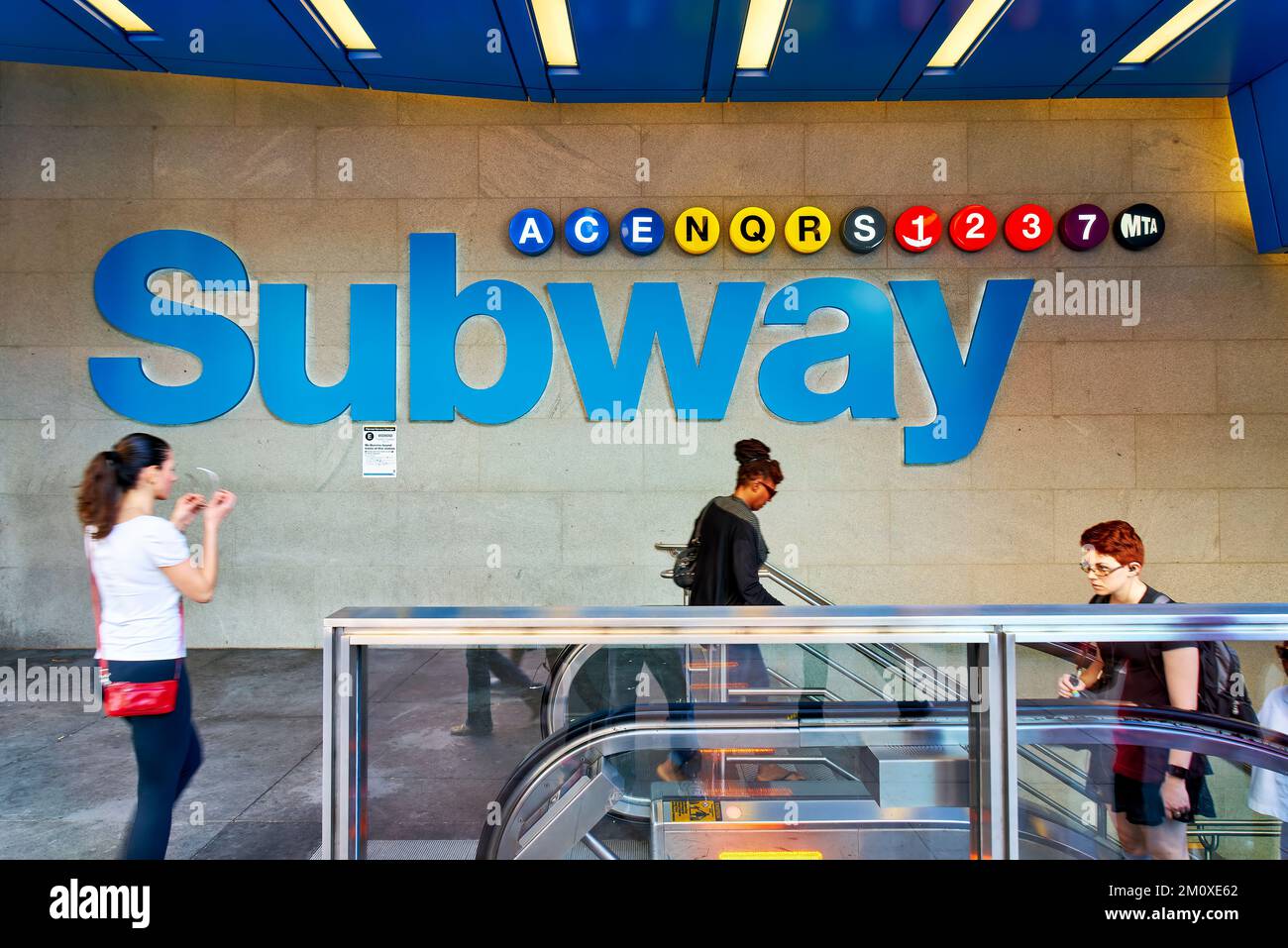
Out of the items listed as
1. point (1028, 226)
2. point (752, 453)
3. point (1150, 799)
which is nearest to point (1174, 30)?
point (1028, 226)

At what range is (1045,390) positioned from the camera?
619cm

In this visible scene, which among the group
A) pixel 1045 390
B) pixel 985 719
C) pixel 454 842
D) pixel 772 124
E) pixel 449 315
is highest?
pixel 772 124

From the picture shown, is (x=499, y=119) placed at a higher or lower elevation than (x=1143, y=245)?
higher

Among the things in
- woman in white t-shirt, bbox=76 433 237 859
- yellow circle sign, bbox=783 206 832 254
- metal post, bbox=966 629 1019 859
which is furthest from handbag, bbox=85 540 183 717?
yellow circle sign, bbox=783 206 832 254

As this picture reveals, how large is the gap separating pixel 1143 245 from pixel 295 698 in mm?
7327

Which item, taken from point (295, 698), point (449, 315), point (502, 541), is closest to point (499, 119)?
point (449, 315)

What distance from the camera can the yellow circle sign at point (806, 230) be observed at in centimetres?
613

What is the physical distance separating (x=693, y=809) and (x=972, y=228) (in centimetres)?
543

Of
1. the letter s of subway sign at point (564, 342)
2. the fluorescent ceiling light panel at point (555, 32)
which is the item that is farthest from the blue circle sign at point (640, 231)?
the fluorescent ceiling light panel at point (555, 32)

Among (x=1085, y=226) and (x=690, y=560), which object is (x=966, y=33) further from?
(x=690, y=560)

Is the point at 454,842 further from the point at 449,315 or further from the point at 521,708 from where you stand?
the point at 449,315

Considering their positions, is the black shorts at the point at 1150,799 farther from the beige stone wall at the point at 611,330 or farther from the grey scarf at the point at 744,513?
the beige stone wall at the point at 611,330

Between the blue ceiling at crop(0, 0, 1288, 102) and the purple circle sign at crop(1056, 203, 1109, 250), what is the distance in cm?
92

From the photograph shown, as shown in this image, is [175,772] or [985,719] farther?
[175,772]
